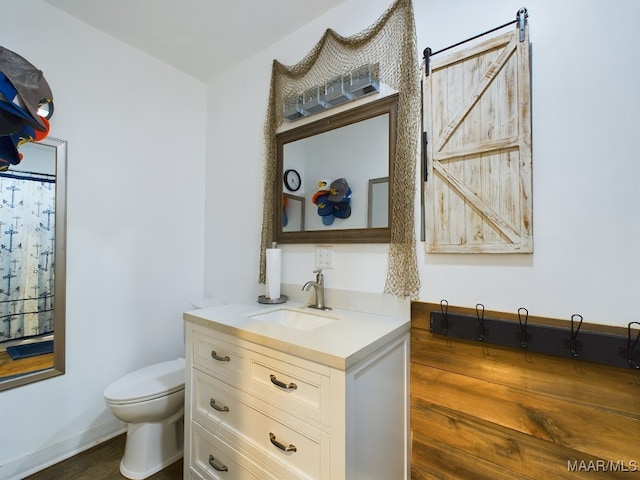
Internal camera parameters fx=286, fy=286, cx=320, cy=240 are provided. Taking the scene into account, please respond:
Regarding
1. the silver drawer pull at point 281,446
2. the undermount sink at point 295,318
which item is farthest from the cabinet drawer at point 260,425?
the undermount sink at point 295,318

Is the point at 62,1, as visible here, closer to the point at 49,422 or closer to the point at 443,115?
the point at 443,115

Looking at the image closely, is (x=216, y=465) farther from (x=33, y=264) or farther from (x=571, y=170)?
(x=571, y=170)

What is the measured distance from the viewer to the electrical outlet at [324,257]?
158 centimetres

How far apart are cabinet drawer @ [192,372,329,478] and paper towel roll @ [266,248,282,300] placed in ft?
1.76

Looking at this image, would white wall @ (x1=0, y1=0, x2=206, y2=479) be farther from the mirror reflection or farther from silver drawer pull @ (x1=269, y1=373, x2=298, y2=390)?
the mirror reflection

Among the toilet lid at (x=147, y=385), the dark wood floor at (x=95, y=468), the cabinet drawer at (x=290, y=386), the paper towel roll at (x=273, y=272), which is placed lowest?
the dark wood floor at (x=95, y=468)

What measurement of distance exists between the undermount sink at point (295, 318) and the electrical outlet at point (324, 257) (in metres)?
0.28

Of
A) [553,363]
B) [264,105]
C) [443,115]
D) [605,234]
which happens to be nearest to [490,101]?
[443,115]

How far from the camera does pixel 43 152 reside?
5.24ft

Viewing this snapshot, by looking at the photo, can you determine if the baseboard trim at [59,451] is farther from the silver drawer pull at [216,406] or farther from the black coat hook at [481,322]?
the black coat hook at [481,322]

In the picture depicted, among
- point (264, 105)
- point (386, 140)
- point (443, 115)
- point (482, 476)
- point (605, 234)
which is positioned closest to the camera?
point (605, 234)

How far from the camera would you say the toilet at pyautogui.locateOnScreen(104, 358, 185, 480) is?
145cm

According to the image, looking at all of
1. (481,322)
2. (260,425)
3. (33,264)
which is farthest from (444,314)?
(33,264)

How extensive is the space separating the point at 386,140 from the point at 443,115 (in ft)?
0.88
